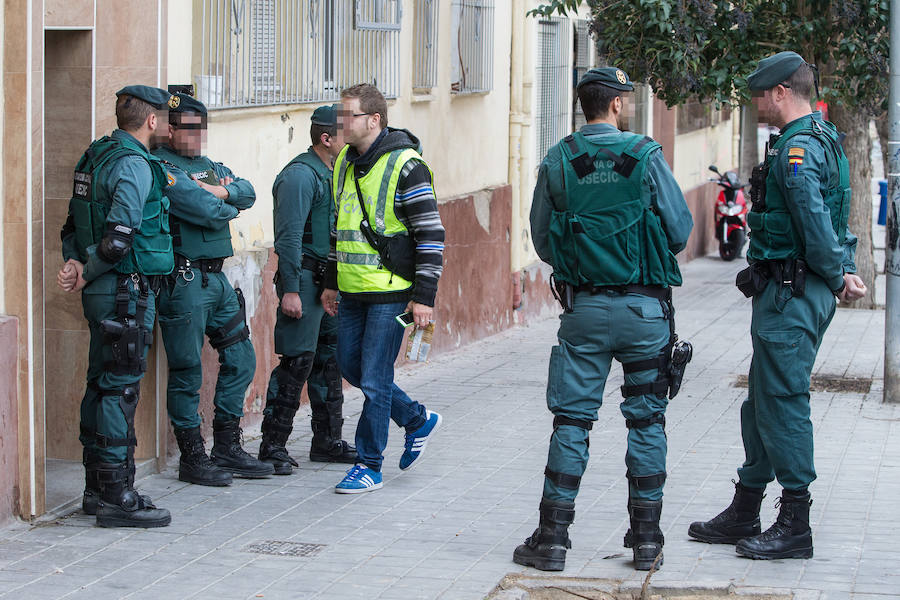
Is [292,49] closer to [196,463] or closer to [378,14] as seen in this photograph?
[378,14]

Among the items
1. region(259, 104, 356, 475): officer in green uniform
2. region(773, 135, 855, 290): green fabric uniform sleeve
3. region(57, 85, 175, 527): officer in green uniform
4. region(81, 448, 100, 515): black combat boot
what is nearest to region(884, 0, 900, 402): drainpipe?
region(773, 135, 855, 290): green fabric uniform sleeve

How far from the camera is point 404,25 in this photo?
1085cm

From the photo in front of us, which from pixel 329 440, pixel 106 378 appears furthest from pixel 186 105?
pixel 329 440

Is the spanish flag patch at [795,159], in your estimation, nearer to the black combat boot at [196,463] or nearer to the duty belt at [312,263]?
the duty belt at [312,263]

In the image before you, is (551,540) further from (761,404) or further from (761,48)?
(761,48)

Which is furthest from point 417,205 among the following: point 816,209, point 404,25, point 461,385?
point 404,25

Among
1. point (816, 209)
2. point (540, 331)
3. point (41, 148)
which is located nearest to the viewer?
point (816, 209)

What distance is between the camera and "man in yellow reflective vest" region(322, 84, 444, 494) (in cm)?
652

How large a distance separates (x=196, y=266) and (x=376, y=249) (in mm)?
868

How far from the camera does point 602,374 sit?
544 centimetres

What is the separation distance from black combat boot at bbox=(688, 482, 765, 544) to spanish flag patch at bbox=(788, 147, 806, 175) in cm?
138

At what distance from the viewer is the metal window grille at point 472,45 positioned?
470 inches

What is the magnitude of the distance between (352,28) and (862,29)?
147 inches

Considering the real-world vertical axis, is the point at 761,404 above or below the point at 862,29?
below
